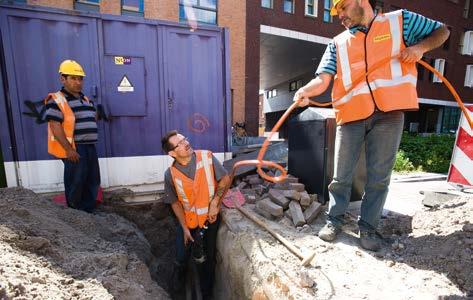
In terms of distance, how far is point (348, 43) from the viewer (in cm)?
227

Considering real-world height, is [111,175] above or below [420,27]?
below

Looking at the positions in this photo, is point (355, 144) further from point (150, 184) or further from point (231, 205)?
point (150, 184)

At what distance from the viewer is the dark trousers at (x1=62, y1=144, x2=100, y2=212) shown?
11.0 ft

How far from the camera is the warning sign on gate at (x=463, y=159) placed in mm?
4016

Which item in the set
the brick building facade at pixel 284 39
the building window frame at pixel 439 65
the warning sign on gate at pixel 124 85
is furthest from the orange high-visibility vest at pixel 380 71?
the building window frame at pixel 439 65

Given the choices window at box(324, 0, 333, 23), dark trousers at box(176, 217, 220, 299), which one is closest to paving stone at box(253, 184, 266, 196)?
dark trousers at box(176, 217, 220, 299)

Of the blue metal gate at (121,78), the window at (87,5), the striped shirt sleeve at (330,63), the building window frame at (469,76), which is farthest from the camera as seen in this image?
the building window frame at (469,76)

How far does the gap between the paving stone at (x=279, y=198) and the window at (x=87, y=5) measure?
9.64m

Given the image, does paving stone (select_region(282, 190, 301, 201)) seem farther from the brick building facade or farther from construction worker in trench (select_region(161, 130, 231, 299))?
the brick building facade

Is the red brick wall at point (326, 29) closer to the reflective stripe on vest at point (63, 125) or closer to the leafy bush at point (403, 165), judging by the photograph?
the leafy bush at point (403, 165)

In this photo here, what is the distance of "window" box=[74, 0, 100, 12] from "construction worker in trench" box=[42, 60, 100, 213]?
24.2ft

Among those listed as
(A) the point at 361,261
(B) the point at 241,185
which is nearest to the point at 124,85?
(B) the point at 241,185

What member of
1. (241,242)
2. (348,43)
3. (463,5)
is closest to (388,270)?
(241,242)

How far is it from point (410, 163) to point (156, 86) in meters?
7.51
